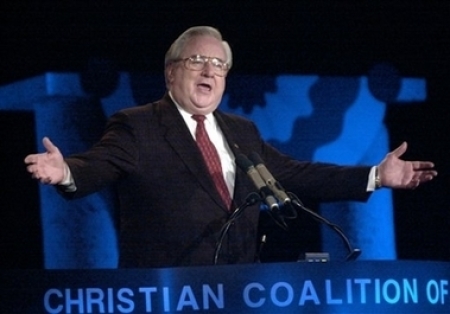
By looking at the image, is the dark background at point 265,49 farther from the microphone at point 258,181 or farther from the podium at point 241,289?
the podium at point 241,289

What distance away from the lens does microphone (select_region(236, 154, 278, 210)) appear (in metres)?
3.09

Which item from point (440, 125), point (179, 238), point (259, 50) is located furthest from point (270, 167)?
point (440, 125)

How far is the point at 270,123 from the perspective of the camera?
5066 mm

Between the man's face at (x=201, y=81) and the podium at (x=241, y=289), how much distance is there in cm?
112

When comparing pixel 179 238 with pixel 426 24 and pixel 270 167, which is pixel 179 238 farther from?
pixel 426 24

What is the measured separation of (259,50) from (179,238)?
5.38 feet

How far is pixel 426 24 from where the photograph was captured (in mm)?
5094

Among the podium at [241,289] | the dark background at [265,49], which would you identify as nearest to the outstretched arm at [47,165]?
the podium at [241,289]

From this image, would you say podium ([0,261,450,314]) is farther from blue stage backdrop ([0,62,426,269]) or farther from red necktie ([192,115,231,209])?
blue stage backdrop ([0,62,426,269])

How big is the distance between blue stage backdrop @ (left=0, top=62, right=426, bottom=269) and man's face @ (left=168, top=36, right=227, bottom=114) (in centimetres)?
100

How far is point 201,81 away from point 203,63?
0.06 m

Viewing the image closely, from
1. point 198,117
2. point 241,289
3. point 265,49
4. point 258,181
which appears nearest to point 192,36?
point 198,117

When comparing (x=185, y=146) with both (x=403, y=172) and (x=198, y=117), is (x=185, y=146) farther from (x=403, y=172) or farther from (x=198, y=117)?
(x=403, y=172)

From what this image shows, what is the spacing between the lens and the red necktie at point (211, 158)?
12.0ft
